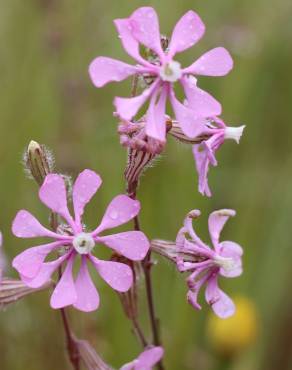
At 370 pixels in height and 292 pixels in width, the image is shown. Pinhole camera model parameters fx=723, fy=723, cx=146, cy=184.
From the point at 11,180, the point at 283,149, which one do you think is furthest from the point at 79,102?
the point at 283,149

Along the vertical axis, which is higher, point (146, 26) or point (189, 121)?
point (146, 26)

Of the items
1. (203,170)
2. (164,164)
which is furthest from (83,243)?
(164,164)

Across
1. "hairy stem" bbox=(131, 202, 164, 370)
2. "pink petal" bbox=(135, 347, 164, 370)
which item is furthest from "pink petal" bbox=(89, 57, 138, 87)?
"pink petal" bbox=(135, 347, 164, 370)

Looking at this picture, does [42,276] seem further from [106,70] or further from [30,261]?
[106,70]

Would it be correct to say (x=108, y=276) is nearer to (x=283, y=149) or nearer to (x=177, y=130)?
(x=177, y=130)

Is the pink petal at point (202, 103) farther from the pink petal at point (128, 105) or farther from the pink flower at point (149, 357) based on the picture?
the pink flower at point (149, 357)

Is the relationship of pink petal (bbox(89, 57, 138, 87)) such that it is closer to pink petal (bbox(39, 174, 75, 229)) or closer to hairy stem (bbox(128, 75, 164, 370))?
hairy stem (bbox(128, 75, 164, 370))

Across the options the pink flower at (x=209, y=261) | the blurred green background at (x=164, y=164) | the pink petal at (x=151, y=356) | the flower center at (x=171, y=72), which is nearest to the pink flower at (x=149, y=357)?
the pink petal at (x=151, y=356)
